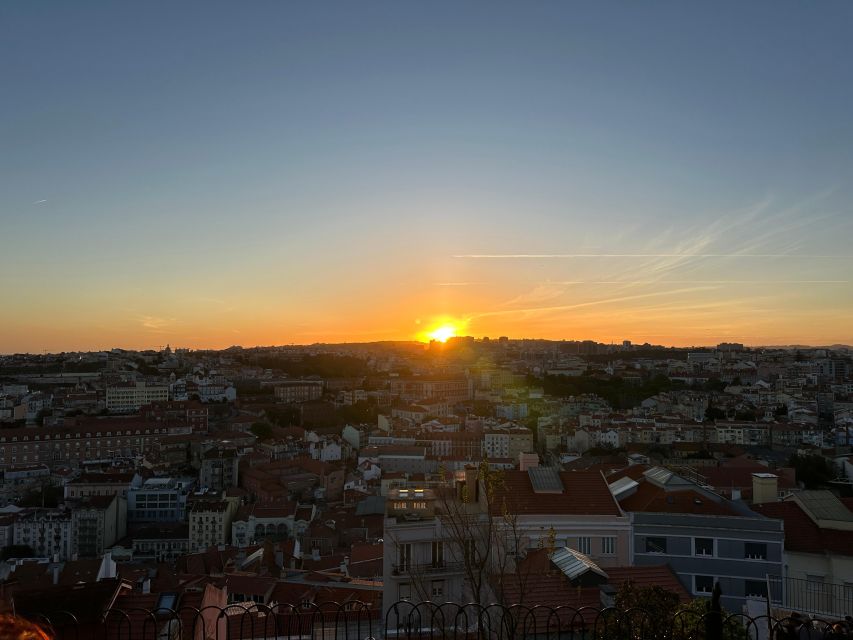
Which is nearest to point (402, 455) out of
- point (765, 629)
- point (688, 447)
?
point (688, 447)

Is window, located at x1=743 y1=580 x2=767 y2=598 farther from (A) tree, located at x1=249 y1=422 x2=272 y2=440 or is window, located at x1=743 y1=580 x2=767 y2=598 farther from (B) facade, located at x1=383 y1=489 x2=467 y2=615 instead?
(A) tree, located at x1=249 y1=422 x2=272 y2=440

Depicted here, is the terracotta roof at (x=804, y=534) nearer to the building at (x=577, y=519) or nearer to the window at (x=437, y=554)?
the building at (x=577, y=519)

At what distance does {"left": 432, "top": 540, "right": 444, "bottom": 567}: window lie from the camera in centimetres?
751

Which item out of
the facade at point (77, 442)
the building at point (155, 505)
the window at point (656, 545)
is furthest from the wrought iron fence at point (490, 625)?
the facade at point (77, 442)

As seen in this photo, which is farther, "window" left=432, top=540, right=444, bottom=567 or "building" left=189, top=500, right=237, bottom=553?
"building" left=189, top=500, right=237, bottom=553

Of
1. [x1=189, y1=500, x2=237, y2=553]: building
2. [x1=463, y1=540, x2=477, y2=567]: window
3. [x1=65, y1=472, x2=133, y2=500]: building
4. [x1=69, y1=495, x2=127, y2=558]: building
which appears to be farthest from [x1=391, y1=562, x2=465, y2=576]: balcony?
[x1=65, y1=472, x2=133, y2=500]: building

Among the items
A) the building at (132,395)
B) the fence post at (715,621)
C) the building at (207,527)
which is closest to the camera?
the fence post at (715,621)

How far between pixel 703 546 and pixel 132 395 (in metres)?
60.3

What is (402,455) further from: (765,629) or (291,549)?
(765,629)

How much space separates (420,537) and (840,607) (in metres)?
4.26

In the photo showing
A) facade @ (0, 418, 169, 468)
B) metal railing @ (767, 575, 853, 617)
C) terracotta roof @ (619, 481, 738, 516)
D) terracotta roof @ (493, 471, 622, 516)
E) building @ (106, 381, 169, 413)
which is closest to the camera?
metal railing @ (767, 575, 853, 617)

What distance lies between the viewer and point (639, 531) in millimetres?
9031

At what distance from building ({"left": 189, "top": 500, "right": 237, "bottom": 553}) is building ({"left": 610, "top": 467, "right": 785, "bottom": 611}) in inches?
793

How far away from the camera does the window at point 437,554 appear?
751 cm
